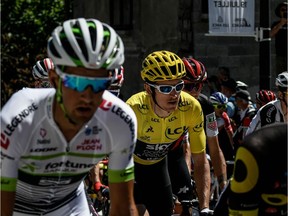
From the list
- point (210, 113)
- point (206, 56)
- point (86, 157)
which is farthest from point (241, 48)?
point (86, 157)

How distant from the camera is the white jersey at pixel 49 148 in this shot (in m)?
4.58

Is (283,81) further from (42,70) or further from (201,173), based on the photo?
(42,70)

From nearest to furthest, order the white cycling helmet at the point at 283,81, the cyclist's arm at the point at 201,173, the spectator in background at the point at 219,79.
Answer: the cyclist's arm at the point at 201,173
the white cycling helmet at the point at 283,81
the spectator in background at the point at 219,79

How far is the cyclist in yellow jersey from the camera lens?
7.52m

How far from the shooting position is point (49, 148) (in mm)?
4801

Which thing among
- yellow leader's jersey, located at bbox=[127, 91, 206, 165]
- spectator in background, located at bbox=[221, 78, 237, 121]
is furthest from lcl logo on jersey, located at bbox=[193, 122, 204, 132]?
spectator in background, located at bbox=[221, 78, 237, 121]

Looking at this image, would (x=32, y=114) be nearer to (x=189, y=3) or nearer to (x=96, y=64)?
(x=96, y=64)

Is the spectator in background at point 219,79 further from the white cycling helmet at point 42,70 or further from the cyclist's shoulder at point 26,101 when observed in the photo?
the cyclist's shoulder at point 26,101

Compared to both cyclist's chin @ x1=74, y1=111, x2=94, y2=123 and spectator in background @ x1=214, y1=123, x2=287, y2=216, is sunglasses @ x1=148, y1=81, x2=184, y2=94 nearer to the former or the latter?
cyclist's chin @ x1=74, y1=111, x2=94, y2=123

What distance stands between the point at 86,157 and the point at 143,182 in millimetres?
3277

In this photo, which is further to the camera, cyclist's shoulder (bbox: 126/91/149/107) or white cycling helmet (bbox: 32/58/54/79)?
white cycling helmet (bbox: 32/58/54/79)

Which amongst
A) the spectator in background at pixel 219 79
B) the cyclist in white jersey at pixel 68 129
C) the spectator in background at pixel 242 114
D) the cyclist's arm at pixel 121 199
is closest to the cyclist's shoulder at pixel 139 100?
the cyclist in white jersey at pixel 68 129

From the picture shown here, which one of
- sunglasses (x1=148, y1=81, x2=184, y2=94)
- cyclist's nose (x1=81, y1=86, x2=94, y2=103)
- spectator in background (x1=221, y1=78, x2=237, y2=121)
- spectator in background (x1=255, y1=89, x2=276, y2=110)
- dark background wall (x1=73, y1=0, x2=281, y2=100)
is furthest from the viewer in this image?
dark background wall (x1=73, y1=0, x2=281, y2=100)

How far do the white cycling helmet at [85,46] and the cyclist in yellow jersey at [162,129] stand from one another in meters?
2.70
